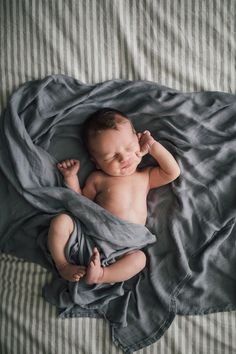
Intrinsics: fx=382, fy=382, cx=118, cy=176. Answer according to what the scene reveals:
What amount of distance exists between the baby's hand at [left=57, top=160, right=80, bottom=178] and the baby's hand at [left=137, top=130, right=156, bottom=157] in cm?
22

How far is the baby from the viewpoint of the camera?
3.87 feet

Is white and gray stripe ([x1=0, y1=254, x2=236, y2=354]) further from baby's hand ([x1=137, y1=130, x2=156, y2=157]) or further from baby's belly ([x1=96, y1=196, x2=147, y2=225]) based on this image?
baby's hand ([x1=137, y1=130, x2=156, y2=157])

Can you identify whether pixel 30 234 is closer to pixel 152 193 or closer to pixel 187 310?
pixel 152 193

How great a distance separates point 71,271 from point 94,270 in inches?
2.9

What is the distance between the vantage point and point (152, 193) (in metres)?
1.33

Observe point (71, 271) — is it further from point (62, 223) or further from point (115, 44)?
point (115, 44)

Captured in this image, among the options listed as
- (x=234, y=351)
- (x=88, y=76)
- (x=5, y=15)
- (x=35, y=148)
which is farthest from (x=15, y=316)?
(x=5, y=15)

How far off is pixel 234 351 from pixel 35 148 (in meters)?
0.89

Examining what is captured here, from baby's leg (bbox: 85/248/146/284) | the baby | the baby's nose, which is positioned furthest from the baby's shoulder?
baby's leg (bbox: 85/248/146/284)

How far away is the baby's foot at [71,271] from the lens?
1127 mm

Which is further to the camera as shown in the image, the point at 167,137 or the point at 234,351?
the point at 167,137

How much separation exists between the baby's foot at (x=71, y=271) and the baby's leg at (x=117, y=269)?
21 mm

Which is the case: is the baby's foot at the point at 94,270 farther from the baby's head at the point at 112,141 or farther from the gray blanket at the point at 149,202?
the baby's head at the point at 112,141

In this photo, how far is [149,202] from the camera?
1310mm
